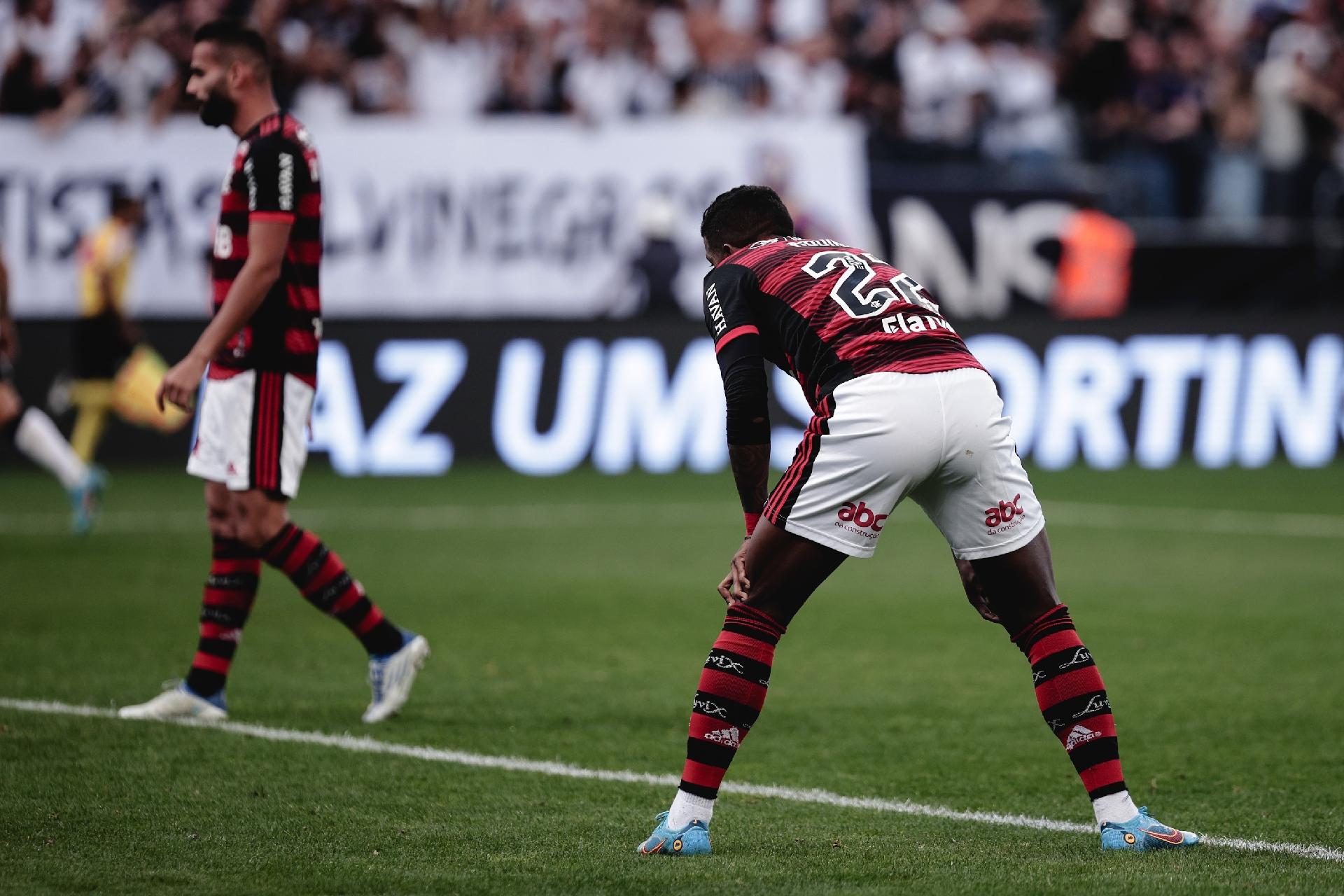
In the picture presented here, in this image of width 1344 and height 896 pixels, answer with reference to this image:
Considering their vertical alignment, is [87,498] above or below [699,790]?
below

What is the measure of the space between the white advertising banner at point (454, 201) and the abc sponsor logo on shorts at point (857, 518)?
1305 cm

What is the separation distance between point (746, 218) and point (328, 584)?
253cm

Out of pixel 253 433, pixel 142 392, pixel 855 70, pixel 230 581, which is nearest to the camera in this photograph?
pixel 253 433

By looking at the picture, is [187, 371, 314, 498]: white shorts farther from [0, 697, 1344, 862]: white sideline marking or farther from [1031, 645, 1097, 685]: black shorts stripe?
[1031, 645, 1097, 685]: black shorts stripe

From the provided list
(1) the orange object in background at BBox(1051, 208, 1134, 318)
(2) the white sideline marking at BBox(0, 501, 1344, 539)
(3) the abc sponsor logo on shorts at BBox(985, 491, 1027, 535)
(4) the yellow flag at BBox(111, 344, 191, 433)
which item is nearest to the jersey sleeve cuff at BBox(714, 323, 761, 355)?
(3) the abc sponsor logo on shorts at BBox(985, 491, 1027, 535)

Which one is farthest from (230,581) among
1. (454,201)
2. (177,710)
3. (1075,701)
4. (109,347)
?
(454,201)

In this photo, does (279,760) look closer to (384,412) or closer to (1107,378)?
(384,412)

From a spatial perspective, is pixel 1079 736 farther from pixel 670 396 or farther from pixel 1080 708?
pixel 670 396

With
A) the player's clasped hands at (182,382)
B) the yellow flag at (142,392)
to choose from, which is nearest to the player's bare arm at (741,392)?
the player's clasped hands at (182,382)

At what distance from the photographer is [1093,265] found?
19.9 metres

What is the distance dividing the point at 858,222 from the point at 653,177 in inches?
89.2

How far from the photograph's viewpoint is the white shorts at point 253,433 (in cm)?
661

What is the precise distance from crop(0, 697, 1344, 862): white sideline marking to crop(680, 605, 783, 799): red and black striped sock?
3.05ft

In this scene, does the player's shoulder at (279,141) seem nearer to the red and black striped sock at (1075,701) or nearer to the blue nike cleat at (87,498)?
the red and black striped sock at (1075,701)
